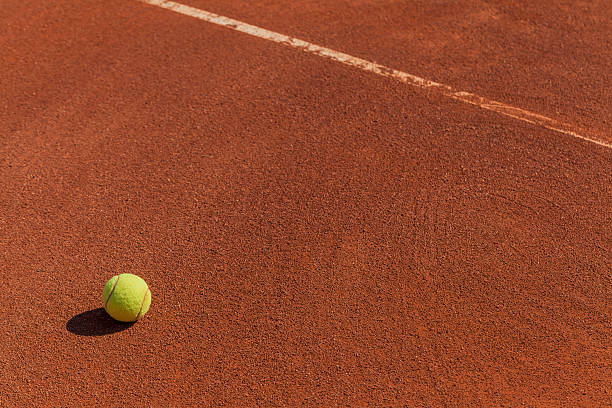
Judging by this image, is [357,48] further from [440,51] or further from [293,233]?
[293,233]

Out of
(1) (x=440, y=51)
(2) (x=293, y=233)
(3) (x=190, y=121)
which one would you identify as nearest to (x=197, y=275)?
(2) (x=293, y=233)

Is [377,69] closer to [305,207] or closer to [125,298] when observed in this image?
[305,207]

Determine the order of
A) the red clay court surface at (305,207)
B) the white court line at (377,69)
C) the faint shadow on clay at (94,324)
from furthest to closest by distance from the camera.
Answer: the white court line at (377,69) → the faint shadow on clay at (94,324) → the red clay court surface at (305,207)

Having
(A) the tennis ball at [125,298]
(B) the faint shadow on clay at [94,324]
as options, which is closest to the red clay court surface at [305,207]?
(B) the faint shadow on clay at [94,324]

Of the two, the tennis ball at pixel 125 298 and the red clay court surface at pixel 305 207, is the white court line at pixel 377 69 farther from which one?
the tennis ball at pixel 125 298

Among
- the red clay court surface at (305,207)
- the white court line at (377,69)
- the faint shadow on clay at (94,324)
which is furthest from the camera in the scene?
the white court line at (377,69)

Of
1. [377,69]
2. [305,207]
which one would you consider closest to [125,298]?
[305,207]
